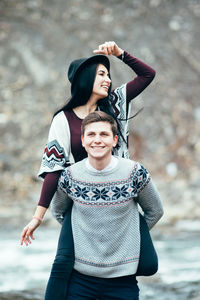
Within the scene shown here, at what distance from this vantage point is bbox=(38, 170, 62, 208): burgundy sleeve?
2424 millimetres

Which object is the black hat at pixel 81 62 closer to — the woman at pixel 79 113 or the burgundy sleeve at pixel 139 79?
the woman at pixel 79 113

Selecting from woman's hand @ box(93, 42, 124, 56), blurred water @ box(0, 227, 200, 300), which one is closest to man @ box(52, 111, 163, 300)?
woman's hand @ box(93, 42, 124, 56)

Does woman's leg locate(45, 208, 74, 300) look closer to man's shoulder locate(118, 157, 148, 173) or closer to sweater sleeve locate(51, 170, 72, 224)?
sweater sleeve locate(51, 170, 72, 224)

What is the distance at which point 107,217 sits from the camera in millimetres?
2262

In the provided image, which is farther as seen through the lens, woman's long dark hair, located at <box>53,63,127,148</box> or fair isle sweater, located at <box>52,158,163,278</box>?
woman's long dark hair, located at <box>53,63,127,148</box>

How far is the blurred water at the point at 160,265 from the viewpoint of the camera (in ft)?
13.2

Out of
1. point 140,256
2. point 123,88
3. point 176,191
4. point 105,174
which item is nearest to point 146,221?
point 140,256

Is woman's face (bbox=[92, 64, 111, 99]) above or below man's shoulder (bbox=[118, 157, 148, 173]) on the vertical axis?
above

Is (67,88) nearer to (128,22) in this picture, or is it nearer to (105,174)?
(128,22)

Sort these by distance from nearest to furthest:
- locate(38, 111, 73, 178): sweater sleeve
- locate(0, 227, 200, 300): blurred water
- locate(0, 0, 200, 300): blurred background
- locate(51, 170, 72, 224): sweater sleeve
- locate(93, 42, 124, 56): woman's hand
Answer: locate(51, 170, 72, 224): sweater sleeve, locate(38, 111, 73, 178): sweater sleeve, locate(93, 42, 124, 56): woman's hand, locate(0, 227, 200, 300): blurred water, locate(0, 0, 200, 300): blurred background

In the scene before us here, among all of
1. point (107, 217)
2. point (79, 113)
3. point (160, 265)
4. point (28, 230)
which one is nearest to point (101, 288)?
point (107, 217)

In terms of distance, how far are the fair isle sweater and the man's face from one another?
8cm

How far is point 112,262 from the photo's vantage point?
227 cm

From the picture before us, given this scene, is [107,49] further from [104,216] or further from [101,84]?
[104,216]
